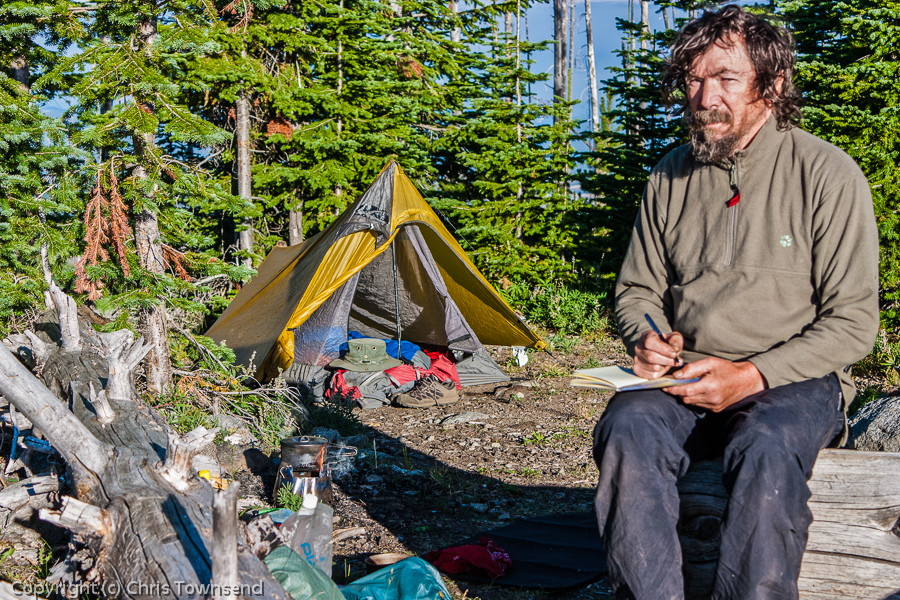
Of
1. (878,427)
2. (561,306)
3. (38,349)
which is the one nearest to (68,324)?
(38,349)

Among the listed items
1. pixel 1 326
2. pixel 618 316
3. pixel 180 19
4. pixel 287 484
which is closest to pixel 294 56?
pixel 180 19

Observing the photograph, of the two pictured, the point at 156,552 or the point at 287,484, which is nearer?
the point at 156,552

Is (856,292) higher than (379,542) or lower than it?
higher

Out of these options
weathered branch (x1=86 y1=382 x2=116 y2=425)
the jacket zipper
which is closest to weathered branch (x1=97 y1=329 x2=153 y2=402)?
weathered branch (x1=86 y1=382 x2=116 y2=425)

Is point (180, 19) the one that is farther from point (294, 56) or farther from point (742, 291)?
point (294, 56)

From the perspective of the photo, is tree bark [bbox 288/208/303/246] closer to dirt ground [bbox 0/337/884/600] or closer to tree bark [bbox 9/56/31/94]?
tree bark [bbox 9/56/31/94]

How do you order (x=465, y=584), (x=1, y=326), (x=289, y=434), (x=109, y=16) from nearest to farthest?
1. (x=465, y=584)
2. (x=109, y=16)
3. (x=289, y=434)
4. (x=1, y=326)

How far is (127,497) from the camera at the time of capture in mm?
2250

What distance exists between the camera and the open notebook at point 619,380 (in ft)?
6.39

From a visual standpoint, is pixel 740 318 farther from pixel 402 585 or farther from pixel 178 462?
pixel 178 462

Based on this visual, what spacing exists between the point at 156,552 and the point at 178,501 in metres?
0.31

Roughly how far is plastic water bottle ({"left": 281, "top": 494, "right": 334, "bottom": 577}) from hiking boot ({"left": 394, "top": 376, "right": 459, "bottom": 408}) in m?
3.17

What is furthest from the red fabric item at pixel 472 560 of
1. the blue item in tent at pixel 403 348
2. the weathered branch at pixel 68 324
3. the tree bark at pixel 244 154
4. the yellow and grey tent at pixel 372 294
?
the tree bark at pixel 244 154

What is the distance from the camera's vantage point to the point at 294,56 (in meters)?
9.19
